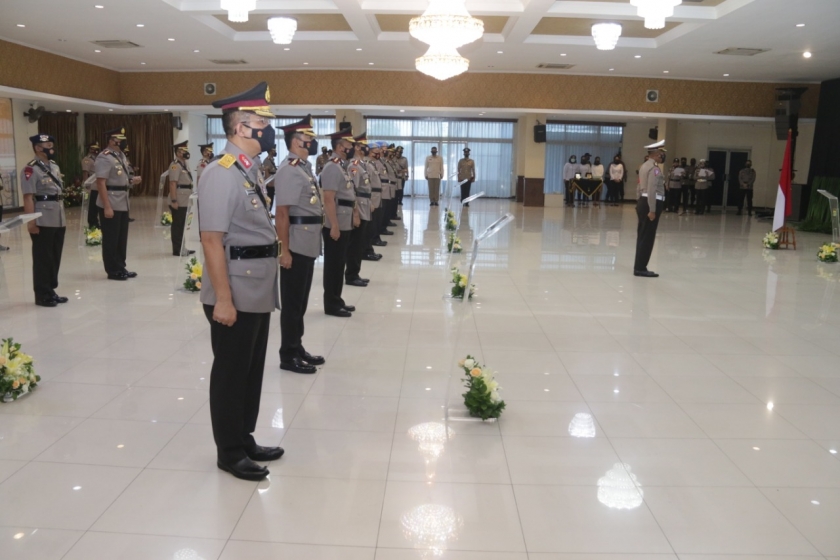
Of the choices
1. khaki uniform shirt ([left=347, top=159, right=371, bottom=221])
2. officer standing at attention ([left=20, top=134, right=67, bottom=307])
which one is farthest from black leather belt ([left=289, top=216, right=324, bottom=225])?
officer standing at attention ([left=20, top=134, right=67, bottom=307])

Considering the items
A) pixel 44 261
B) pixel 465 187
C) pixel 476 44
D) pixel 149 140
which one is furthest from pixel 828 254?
pixel 149 140

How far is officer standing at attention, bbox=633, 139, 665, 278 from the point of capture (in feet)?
29.0

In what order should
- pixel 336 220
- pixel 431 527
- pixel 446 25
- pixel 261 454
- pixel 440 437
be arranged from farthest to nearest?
1. pixel 446 25
2. pixel 336 220
3. pixel 440 437
4. pixel 261 454
5. pixel 431 527

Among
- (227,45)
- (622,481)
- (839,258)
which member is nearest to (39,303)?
(622,481)

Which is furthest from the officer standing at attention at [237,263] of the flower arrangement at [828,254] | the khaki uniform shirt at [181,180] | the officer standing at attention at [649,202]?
the flower arrangement at [828,254]

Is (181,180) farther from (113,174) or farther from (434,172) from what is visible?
(434,172)

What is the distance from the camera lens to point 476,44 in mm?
14359

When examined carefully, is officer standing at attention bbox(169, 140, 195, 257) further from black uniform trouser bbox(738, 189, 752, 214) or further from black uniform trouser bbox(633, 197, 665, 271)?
black uniform trouser bbox(738, 189, 752, 214)

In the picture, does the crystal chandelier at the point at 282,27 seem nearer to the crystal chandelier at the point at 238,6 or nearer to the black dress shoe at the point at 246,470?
the crystal chandelier at the point at 238,6

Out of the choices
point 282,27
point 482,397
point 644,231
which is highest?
point 282,27

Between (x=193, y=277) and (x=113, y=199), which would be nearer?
(x=193, y=277)

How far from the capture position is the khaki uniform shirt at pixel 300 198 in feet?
15.9

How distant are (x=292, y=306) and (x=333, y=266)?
147 centimetres

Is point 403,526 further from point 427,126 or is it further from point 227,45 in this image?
point 427,126
